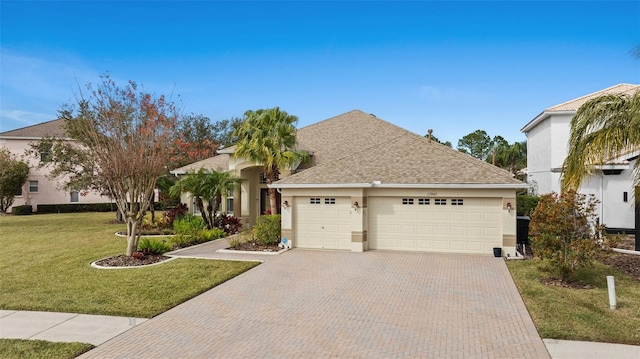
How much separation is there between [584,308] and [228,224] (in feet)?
55.8

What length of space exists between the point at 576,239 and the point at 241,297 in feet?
Answer: 30.7

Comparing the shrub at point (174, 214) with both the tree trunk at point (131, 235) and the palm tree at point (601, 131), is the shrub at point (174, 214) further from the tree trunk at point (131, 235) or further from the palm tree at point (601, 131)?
the palm tree at point (601, 131)

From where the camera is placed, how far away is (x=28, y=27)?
53.5 feet

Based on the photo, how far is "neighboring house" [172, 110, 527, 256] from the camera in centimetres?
1547

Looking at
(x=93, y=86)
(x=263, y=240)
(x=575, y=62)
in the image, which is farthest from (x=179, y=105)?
(x=575, y=62)

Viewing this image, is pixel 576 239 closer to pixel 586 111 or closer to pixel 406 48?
pixel 586 111

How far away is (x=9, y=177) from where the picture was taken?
3628 centimetres

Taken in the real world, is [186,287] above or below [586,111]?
below

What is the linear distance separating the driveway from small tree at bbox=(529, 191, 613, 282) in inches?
57.5

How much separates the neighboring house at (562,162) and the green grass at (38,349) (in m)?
15.6

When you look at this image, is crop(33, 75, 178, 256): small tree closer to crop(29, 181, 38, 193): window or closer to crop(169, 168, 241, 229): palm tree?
crop(169, 168, 241, 229): palm tree

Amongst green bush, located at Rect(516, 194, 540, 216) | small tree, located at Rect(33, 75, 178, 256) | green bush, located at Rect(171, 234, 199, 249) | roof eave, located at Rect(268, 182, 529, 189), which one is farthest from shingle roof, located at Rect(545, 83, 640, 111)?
small tree, located at Rect(33, 75, 178, 256)

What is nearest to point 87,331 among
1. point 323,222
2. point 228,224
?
point 323,222

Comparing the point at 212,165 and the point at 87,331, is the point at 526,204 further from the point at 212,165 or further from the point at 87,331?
the point at 87,331
